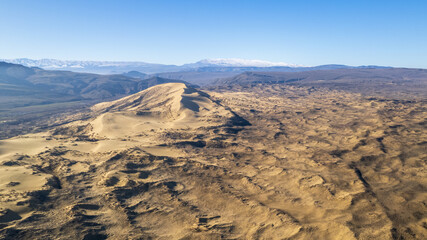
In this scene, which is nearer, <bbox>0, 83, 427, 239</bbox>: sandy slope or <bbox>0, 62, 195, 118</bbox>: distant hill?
<bbox>0, 83, 427, 239</bbox>: sandy slope

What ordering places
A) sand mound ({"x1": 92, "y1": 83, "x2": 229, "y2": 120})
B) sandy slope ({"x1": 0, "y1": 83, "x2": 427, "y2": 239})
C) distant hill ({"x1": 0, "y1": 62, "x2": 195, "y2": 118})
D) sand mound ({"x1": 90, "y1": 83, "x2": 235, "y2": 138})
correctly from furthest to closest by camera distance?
distant hill ({"x1": 0, "y1": 62, "x2": 195, "y2": 118}) → sand mound ({"x1": 92, "y1": 83, "x2": 229, "y2": 120}) → sand mound ({"x1": 90, "y1": 83, "x2": 235, "y2": 138}) → sandy slope ({"x1": 0, "y1": 83, "x2": 427, "y2": 239})

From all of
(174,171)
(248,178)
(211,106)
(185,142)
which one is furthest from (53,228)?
(211,106)

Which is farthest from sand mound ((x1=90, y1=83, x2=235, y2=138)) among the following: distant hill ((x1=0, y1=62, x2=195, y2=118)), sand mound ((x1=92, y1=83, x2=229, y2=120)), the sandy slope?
distant hill ((x1=0, y1=62, x2=195, y2=118))

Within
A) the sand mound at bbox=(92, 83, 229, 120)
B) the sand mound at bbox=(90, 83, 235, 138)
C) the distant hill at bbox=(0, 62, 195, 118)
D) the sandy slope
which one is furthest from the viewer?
the distant hill at bbox=(0, 62, 195, 118)

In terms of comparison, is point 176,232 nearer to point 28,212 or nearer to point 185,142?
point 28,212

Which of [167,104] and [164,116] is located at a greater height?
[167,104]

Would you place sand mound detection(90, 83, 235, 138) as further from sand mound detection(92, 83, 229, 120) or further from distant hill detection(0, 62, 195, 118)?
distant hill detection(0, 62, 195, 118)

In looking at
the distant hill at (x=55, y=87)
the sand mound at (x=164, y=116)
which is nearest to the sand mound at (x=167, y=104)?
the sand mound at (x=164, y=116)

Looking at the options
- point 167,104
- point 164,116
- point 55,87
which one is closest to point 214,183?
point 164,116

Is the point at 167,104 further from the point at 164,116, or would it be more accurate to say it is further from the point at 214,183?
the point at 214,183
